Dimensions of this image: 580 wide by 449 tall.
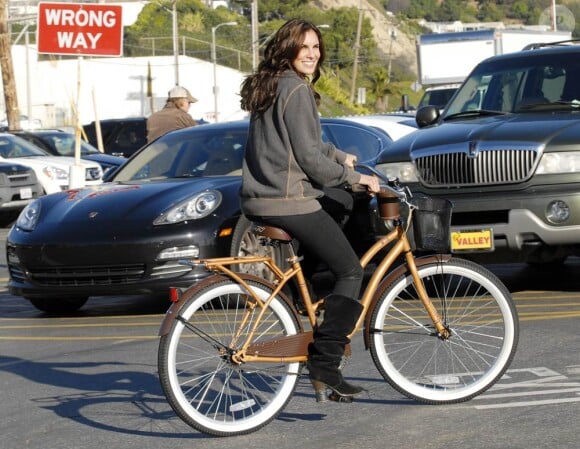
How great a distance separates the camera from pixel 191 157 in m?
11.6

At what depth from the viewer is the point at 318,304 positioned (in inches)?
257

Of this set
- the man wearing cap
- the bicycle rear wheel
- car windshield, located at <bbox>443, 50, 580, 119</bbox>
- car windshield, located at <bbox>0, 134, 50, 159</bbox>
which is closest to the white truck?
car windshield, located at <bbox>0, 134, 50, 159</bbox>

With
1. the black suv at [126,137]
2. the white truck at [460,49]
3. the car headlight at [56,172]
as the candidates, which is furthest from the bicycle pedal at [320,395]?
the black suv at [126,137]

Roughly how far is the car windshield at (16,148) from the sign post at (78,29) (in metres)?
6.70

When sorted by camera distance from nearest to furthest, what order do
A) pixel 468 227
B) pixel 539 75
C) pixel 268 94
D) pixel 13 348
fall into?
1. pixel 268 94
2. pixel 13 348
3. pixel 468 227
4. pixel 539 75

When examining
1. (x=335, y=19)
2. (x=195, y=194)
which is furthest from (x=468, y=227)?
(x=335, y=19)

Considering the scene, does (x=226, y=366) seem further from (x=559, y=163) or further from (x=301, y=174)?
(x=559, y=163)

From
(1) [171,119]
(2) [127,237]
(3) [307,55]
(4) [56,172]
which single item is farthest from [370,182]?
(4) [56,172]

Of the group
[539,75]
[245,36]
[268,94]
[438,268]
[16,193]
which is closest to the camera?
[268,94]

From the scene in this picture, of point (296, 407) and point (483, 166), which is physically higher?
point (483, 166)

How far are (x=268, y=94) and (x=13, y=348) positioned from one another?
3.81 metres

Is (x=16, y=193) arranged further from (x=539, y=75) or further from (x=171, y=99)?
(x=539, y=75)

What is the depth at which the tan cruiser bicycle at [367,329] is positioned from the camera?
245 inches

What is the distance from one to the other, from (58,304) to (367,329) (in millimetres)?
5051
